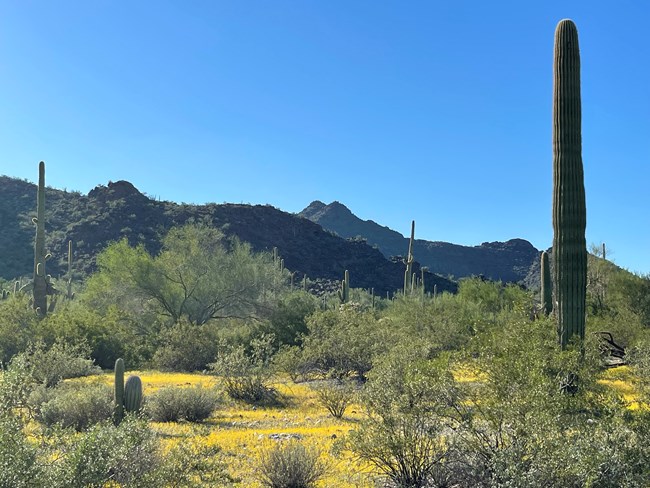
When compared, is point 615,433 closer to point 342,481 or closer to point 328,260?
point 342,481

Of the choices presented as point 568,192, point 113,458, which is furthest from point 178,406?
point 568,192

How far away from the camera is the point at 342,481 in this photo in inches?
271

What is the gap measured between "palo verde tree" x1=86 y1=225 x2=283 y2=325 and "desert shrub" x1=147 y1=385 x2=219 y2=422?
14.0 meters

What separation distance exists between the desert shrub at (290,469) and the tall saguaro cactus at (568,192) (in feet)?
20.6

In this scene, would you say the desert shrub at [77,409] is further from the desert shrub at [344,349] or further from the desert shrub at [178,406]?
the desert shrub at [344,349]

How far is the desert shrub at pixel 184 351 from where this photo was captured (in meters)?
21.0

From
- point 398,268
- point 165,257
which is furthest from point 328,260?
point 165,257

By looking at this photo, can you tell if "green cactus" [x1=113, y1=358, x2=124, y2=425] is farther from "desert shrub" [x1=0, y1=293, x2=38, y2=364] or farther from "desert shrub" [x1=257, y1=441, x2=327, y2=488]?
"desert shrub" [x1=0, y1=293, x2=38, y2=364]

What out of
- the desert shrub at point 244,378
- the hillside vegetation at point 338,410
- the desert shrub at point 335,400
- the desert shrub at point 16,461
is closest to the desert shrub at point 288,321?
the hillside vegetation at point 338,410

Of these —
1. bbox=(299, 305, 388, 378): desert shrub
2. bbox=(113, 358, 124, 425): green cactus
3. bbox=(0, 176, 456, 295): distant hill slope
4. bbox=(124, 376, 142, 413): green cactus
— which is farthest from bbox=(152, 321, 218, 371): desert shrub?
bbox=(0, 176, 456, 295): distant hill slope

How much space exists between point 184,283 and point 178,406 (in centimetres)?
1531

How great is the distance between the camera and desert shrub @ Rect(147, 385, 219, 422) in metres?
11.2

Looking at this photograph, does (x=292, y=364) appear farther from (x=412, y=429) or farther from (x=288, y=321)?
(x=412, y=429)

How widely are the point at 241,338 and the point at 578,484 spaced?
19.8m
